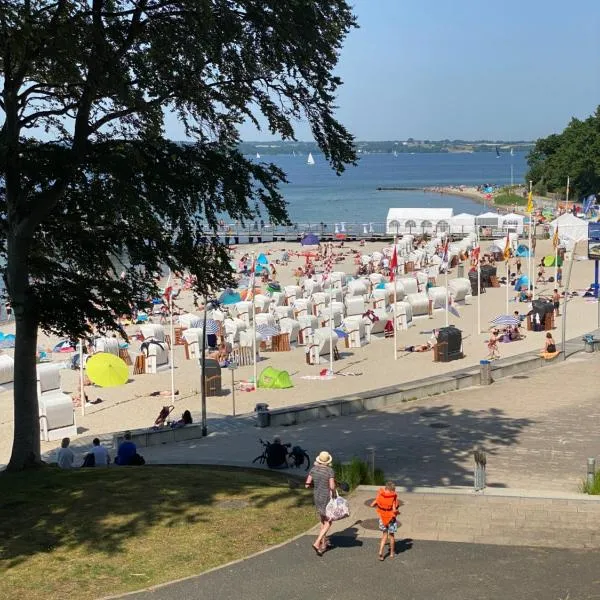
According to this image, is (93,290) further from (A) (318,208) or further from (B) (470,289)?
(A) (318,208)

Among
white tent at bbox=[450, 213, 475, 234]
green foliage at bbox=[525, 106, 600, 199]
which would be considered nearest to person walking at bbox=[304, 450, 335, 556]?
white tent at bbox=[450, 213, 475, 234]

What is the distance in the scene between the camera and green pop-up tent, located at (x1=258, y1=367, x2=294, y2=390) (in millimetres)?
28594

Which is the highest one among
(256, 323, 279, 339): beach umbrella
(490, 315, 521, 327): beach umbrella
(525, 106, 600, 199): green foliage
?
(525, 106, 600, 199): green foliage

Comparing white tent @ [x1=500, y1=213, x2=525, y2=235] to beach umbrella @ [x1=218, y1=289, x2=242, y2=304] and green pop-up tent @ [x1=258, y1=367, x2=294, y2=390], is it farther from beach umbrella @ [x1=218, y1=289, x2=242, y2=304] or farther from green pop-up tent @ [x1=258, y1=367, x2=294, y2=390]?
green pop-up tent @ [x1=258, y1=367, x2=294, y2=390]

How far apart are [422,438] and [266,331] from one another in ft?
55.6

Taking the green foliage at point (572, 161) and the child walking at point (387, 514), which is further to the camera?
the green foliage at point (572, 161)

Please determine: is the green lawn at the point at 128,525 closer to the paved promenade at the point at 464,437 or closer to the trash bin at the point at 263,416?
the paved promenade at the point at 464,437

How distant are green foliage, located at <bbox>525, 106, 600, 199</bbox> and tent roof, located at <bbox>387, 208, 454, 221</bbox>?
23603 mm

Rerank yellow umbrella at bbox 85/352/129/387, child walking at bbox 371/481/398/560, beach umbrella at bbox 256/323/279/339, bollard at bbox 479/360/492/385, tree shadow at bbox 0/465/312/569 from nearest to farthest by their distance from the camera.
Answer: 1. child walking at bbox 371/481/398/560
2. tree shadow at bbox 0/465/312/569
3. bollard at bbox 479/360/492/385
4. yellow umbrella at bbox 85/352/129/387
5. beach umbrella at bbox 256/323/279/339

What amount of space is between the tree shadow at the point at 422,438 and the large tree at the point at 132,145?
14.8ft

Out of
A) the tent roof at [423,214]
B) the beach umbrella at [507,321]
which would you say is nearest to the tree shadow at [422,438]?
the beach umbrella at [507,321]

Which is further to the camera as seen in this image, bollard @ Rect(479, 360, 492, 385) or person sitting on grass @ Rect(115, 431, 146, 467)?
bollard @ Rect(479, 360, 492, 385)

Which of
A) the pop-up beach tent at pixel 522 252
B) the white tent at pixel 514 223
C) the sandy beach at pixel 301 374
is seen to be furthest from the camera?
the white tent at pixel 514 223

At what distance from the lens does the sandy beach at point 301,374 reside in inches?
1030
